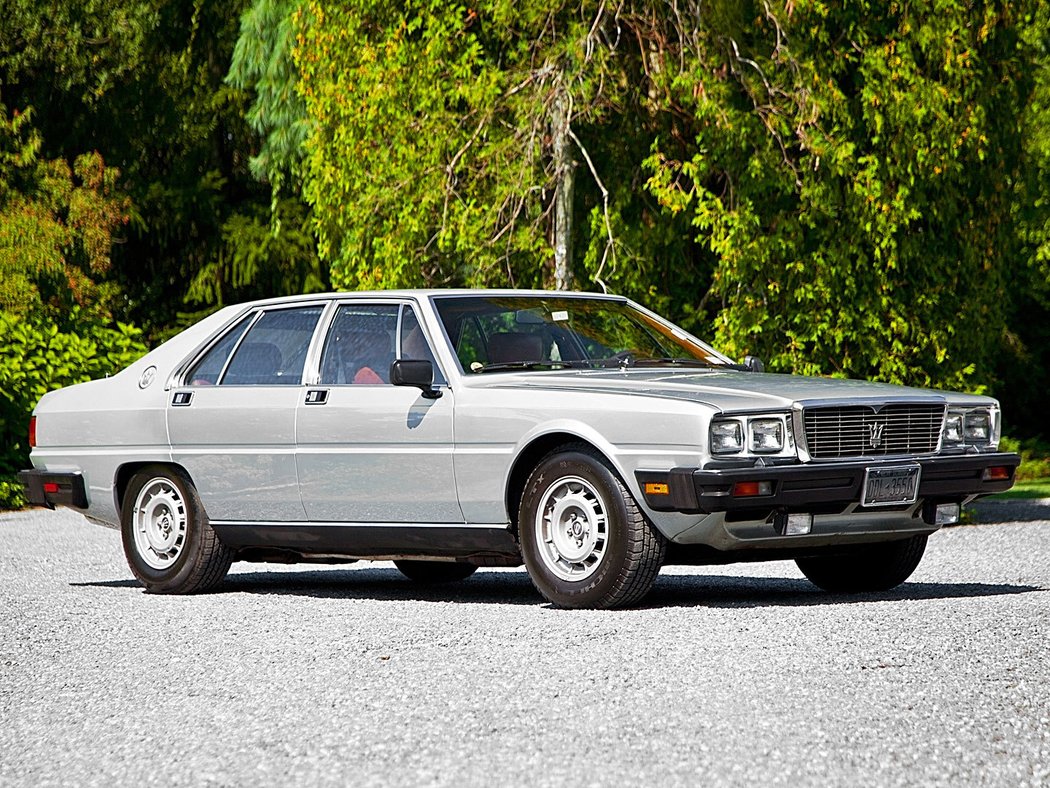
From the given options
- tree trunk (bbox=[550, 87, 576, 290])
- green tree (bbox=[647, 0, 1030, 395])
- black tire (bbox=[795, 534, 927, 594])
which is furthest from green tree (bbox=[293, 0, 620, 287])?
black tire (bbox=[795, 534, 927, 594])

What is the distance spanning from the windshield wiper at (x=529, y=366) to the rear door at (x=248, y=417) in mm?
1081

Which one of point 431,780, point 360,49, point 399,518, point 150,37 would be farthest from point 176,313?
point 431,780

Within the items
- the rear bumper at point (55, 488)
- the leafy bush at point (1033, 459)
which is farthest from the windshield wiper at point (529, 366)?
the leafy bush at point (1033, 459)

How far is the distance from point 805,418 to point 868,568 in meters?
1.62

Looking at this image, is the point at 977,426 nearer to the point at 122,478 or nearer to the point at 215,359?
the point at 215,359

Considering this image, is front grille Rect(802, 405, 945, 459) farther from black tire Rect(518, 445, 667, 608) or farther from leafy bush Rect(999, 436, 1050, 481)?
leafy bush Rect(999, 436, 1050, 481)

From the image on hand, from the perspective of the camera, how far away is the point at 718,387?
8.62m

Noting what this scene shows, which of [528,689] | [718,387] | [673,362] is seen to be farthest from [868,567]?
[528,689]

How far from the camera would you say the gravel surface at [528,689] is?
5281 mm

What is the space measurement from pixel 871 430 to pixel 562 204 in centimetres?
851

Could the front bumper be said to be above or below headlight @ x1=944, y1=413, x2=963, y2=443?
below

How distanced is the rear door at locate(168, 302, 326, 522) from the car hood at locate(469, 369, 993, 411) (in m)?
1.30

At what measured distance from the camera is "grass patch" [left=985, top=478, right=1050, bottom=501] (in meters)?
22.9

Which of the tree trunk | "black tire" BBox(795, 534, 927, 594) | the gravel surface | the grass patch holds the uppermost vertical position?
the tree trunk
